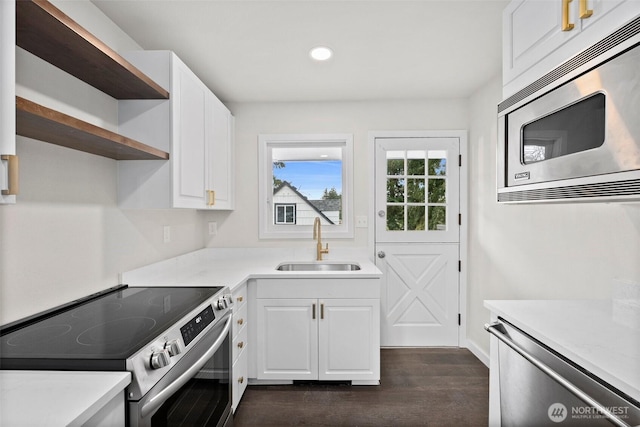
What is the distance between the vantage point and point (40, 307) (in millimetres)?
1326

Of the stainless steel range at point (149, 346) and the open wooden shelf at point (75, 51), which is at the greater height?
the open wooden shelf at point (75, 51)

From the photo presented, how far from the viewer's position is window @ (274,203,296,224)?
3146 millimetres

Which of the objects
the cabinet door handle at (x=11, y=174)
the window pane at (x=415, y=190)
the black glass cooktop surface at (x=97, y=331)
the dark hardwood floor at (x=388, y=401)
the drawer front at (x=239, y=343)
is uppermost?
the window pane at (x=415, y=190)

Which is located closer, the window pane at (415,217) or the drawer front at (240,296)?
the drawer front at (240,296)

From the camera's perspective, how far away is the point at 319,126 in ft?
10.1

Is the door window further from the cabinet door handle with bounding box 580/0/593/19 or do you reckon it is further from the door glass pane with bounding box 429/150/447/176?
the cabinet door handle with bounding box 580/0/593/19

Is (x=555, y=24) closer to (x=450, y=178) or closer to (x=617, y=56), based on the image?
(x=617, y=56)

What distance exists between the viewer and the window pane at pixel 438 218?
3080 millimetres

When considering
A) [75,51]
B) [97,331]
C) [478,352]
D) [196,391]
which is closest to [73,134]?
[75,51]

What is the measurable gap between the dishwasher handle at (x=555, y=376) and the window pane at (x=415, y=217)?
1.75 m

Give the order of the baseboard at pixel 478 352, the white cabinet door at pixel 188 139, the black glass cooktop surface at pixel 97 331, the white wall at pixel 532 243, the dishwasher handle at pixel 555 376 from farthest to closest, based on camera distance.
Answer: the baseboard at pixel 478 352
the white cabinet door at pixel 188 139
the white wall at pixel 532 243
the black glass cooktop surface at pixel 97 331
the dishwasher handle at pixel 555 376

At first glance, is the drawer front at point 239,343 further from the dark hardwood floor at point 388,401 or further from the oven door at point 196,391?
the dark hardwood floor at point 388,401
